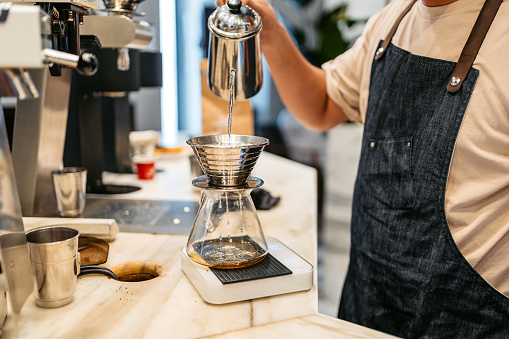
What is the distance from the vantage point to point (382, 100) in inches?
52.8

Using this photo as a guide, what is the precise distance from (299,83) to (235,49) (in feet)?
1.89

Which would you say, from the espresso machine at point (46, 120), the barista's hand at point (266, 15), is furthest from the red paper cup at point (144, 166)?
the barista's hand at point (266, 15)

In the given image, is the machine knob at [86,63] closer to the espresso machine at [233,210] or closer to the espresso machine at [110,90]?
the espresso machine at [110,90]

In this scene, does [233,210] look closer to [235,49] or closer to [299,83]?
[235,49]

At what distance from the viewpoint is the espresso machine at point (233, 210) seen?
0.92m

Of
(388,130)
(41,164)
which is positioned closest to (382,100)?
(388,130)

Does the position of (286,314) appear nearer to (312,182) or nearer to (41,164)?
(41,164)

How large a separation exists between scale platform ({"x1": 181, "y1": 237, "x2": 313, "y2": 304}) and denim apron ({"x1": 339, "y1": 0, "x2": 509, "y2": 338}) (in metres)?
0.36

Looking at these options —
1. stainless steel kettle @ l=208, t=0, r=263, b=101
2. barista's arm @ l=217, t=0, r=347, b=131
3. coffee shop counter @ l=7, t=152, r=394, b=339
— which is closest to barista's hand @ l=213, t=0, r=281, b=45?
barista's arm @ l=217, t=0, r=347, b=131

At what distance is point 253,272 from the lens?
37.5 inches

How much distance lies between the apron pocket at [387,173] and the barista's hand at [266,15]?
0.47 meters

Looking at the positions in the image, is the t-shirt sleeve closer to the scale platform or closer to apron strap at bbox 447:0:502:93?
apron strap at bbox 447:0:502:93

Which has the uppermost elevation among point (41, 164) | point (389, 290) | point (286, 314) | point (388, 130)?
point (388, 130)

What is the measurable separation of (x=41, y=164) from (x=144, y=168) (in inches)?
23.2
